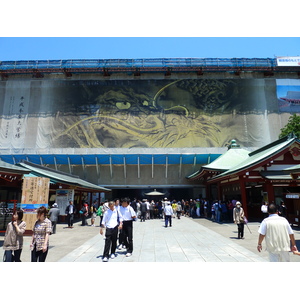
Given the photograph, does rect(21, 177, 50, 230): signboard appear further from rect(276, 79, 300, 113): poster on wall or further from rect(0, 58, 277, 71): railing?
rect(276, 79, 300, 113): poster on wall

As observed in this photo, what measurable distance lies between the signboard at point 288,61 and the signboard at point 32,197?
42.0m

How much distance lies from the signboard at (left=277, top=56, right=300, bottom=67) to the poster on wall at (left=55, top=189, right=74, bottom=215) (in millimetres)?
39506

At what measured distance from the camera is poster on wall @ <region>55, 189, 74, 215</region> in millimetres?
16797

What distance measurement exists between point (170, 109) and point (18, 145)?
Answer: 24145mm

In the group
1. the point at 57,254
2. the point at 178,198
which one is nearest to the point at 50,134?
the point at 178,198

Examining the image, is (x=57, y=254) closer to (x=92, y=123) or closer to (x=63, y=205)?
(x=63, y=205)

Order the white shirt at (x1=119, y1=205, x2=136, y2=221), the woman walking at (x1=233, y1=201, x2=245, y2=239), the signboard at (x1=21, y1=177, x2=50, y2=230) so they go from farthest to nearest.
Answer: the signboard at (x1=21, y1=177, x2=50, y2=230), the woman walking at (x1=233, y1=201, x2=245, y2=239), the white shirt at (x1=119, y1=205, x2=136, y2=221)

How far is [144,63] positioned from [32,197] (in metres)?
34.5

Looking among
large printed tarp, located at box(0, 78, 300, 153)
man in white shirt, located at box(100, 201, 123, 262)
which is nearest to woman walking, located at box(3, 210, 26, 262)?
man in white shirt, located at box(100, 201, 123, 262)

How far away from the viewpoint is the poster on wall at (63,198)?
16.8 m

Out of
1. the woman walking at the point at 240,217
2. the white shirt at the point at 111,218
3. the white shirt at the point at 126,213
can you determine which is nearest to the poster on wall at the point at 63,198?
the white shirt at the point at 126,213

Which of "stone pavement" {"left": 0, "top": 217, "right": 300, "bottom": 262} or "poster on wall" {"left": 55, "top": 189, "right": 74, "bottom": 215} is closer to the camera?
"stone pavement" {"left": 0, "top": 217, "right": 300, "bottom": 262}

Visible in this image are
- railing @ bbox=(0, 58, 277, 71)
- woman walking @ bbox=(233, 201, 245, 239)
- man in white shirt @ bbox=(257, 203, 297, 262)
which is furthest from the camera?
railing @ bbox=(0, 58, 277, 71)

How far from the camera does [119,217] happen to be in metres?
7.52
